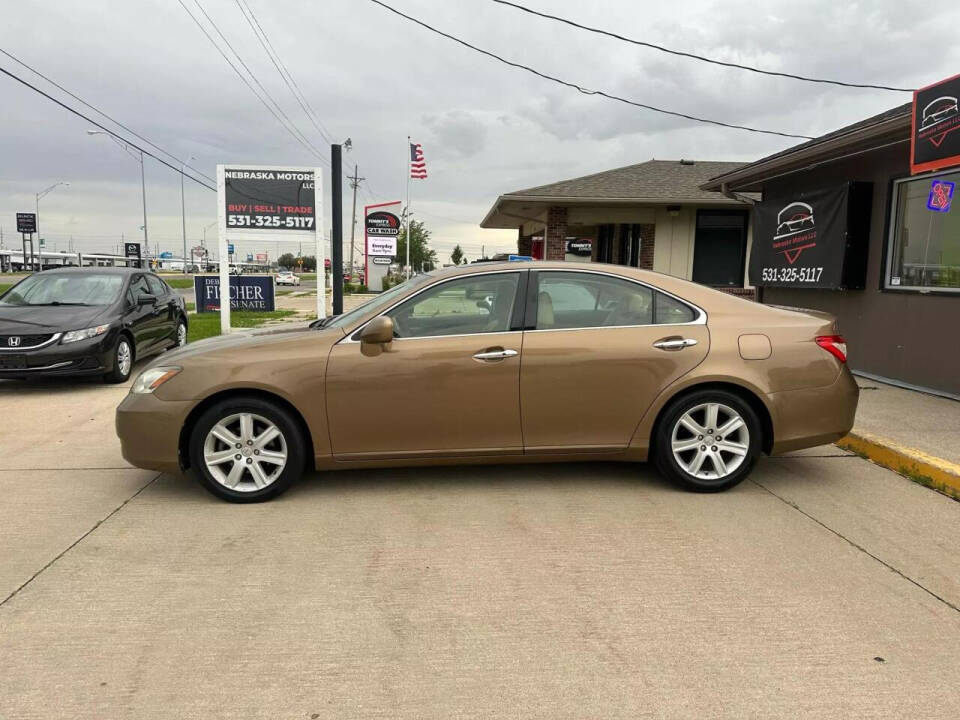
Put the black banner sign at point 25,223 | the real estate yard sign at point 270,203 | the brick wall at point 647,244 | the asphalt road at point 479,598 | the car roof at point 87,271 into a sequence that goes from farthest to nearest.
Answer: the black banner sign at point 25,223
the brick wall at point 647,244
the real estate yard sign at point 270,203
the car roof at point 87,271
the asphalt road at point 479,598

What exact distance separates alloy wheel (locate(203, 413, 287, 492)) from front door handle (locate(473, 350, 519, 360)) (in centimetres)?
136

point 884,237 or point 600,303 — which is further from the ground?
point 884,237

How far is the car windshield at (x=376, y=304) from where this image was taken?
4.61 meters

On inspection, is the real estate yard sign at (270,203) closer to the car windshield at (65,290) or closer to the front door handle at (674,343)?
the car windshield at (65,290)

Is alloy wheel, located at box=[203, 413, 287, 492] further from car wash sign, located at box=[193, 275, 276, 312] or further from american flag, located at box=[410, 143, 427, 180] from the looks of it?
american flag, located at box=[410, 143, 427, 180]

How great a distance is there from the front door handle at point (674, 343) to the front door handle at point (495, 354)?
0.96 meters

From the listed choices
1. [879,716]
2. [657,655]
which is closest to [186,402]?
[657,655]

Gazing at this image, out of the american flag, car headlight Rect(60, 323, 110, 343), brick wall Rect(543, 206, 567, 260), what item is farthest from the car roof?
the american flag

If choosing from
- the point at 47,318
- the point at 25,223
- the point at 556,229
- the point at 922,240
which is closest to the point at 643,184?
the point at 556,229

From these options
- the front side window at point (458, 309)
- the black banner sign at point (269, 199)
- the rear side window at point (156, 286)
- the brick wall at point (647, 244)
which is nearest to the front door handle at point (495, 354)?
the front side window at point (458, 309)

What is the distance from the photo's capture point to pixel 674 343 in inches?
179

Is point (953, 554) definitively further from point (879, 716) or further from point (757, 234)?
point (757, 234)

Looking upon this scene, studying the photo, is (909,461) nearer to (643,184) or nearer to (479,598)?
(479,598)

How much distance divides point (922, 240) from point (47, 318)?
10.2 m
